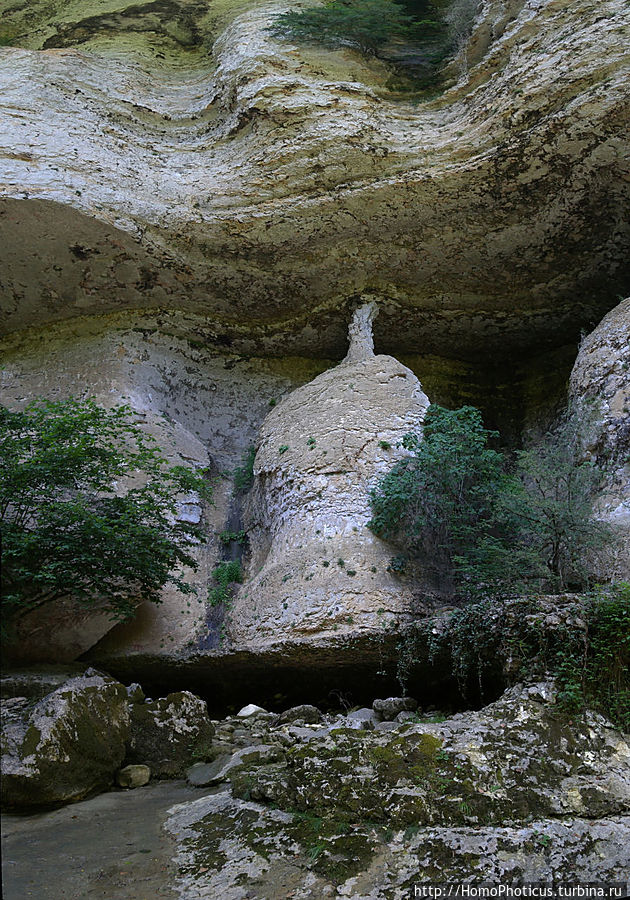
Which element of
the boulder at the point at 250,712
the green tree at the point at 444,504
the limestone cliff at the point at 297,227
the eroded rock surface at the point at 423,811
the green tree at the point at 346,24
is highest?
the green tree at the point at 346,24

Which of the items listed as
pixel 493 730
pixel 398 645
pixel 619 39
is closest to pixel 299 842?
pixel 493 730

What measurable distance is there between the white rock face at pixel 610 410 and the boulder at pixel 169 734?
412cm

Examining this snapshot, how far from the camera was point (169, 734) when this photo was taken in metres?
6.01

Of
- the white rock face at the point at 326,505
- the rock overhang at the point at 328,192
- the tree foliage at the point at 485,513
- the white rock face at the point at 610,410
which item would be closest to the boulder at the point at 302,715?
the white rock face at the point at 326,505

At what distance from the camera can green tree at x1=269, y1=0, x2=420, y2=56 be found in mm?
11930

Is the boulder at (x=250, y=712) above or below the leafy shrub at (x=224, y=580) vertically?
below

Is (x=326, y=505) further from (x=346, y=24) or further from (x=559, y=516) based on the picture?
(x=346, y=24)

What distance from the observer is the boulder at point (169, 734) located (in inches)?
230

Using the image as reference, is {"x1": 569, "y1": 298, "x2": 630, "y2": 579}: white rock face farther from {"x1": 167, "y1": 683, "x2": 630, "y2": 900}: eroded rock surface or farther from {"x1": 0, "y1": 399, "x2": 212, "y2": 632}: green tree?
{"x1": 0, "y1": 399, "x2": 212, "y2": 632}: green tree

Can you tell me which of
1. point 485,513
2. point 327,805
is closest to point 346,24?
point 485,513

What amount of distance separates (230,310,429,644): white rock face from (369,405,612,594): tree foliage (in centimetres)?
35

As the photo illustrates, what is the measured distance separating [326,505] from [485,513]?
6.19ft

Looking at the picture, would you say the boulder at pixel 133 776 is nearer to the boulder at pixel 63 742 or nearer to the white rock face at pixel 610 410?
the boulder at pixel 63 742

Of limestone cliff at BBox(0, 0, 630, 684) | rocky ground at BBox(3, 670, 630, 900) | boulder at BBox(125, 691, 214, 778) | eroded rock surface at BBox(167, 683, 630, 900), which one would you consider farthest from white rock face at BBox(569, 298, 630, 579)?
boulder at BBox(125, 691, 214, 778)
